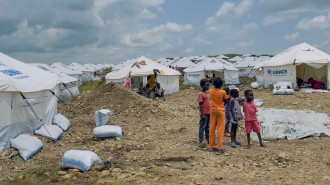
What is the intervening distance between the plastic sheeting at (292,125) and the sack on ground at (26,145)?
16.1 feet

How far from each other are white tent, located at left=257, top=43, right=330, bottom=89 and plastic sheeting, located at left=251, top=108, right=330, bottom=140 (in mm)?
9627

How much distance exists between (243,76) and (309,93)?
1788 centimetres

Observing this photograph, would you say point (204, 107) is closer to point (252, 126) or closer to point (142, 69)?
point (252, 126)

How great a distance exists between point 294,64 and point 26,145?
15.5 metres

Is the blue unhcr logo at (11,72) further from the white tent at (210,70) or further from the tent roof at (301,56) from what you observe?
the white tent at (210,70)

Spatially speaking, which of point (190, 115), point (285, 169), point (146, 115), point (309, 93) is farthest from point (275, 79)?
point (285, 169)

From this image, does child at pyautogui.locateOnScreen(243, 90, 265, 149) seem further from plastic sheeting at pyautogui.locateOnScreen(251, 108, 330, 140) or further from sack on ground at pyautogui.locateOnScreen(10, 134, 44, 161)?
sack on ground at pyautogui.locateOnScreen(10, 134, 44, 161)

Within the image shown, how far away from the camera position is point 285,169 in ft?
15.9

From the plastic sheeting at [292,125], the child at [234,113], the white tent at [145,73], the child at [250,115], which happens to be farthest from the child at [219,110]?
the white tent at [145,73]

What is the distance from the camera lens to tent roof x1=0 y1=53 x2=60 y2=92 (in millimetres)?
6520

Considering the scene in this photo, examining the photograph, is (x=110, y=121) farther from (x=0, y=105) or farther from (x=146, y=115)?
(x=0, y=105)

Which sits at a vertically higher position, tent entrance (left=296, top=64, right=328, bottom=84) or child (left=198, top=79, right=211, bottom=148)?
tent entrance (left=296, top=64, right=328, bottom=84)

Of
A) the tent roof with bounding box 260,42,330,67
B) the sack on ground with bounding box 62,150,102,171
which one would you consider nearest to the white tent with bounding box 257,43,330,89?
the tent roof with bounding box 260,42,330,67

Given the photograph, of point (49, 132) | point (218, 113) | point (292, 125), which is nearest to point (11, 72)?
point (49, 132)
